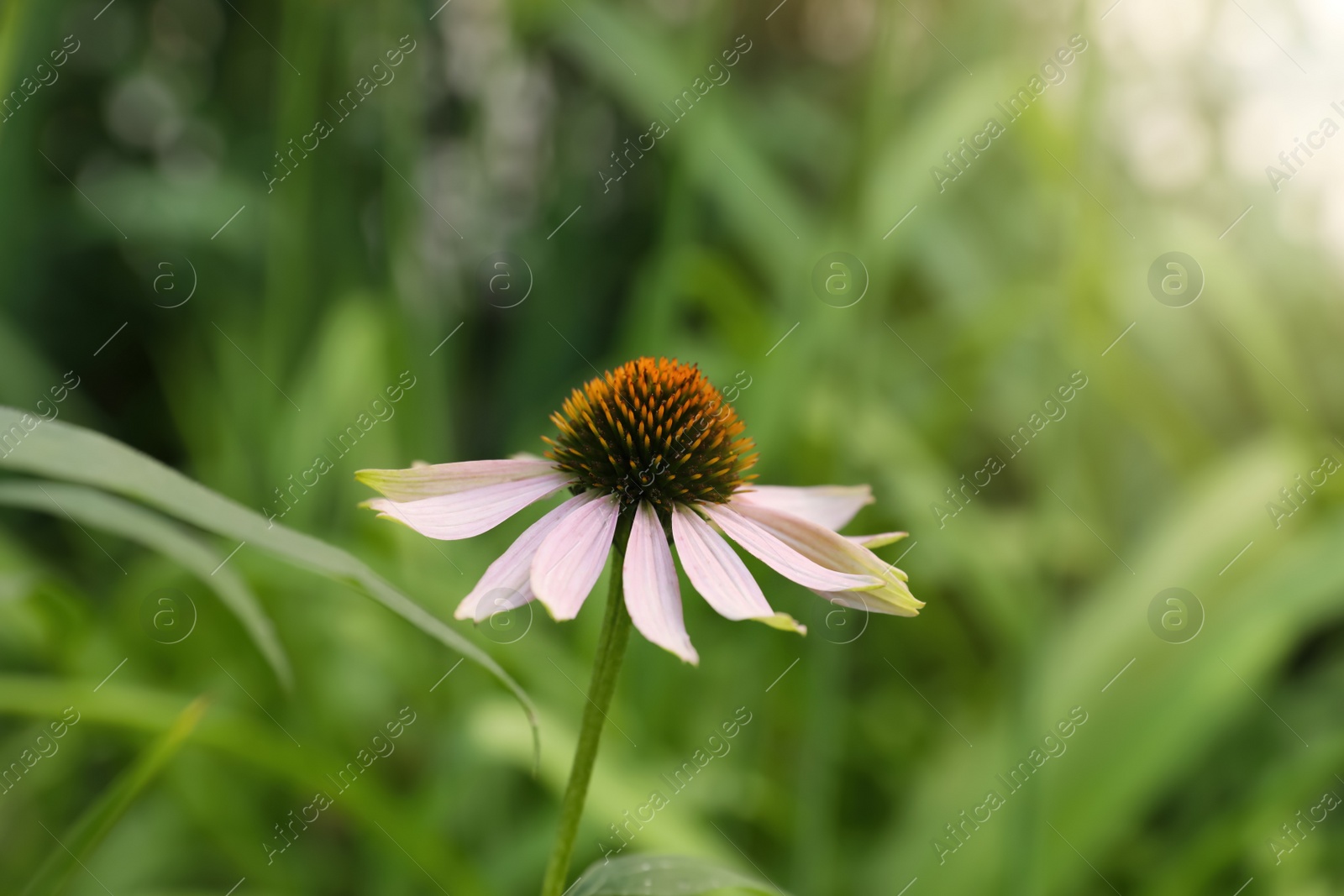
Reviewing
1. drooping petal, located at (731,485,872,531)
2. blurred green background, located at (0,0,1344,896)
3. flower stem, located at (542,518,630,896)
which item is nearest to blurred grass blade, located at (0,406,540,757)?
flower stem, located at (542,518,630,896)

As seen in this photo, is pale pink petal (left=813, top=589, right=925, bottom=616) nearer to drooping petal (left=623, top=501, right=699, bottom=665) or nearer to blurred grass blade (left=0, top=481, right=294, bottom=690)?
drooping petal (left=623, top=501, right=699, bottom=665)

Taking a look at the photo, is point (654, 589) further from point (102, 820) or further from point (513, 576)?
point (102, 820)

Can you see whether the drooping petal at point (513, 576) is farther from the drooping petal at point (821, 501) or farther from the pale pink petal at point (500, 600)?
the drooping petal at point (821, 501)

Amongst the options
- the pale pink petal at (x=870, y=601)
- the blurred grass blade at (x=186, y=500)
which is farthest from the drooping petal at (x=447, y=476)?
the pale pink petal at (x=870, y=601)

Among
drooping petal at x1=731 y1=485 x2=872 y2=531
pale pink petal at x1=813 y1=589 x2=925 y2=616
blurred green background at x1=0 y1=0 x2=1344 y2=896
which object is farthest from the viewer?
blurred green background at x1=0 y1=0 x2=1344 y2=896

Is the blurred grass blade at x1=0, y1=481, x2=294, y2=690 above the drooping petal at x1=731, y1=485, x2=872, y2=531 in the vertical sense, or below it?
above

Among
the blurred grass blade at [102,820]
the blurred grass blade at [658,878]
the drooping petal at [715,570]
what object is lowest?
the blurred grass blade at [658,878]

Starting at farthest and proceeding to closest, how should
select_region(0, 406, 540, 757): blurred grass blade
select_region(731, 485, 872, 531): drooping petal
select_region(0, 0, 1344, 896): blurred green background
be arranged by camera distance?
select_region(0, 0, 1344, 896): blurred green background, select_region(731, 485, 872, 531): drooping petal, select_region(0, 406, 540, 757): blurred grass blade

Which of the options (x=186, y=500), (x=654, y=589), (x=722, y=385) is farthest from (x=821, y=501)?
(x=722, y=385)
